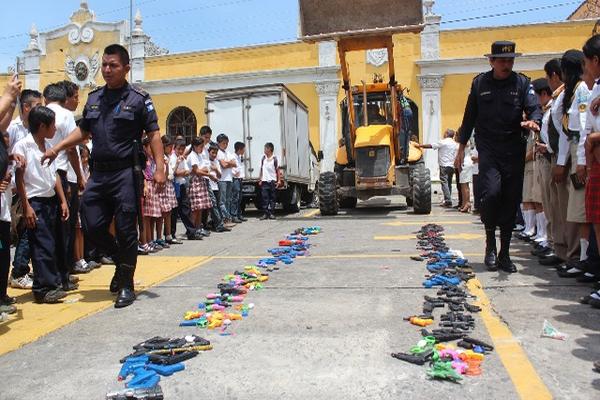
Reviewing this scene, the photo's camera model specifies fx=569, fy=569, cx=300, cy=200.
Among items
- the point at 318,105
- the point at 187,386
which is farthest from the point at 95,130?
the point at 318,105

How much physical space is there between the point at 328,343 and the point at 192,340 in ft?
2.79

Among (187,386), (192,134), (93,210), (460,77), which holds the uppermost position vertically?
(460,77)

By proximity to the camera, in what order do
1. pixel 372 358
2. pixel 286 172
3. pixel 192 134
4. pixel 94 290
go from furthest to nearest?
1. pixel 192 134
2. pixel 286 172
3. pixel 94 290
4. pixel 372 358

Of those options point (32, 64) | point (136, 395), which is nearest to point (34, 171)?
point (136, 395)

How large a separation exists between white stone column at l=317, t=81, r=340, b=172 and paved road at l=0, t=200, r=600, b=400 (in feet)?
61.2

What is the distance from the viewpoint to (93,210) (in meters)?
4.89

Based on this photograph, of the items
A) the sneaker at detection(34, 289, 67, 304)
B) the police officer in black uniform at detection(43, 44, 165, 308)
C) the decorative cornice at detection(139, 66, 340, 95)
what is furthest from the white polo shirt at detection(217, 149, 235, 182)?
the decorative cornice at detection(139, 66, 340, 95)

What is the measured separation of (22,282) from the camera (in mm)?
5676

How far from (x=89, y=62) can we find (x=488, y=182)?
86.6 ft

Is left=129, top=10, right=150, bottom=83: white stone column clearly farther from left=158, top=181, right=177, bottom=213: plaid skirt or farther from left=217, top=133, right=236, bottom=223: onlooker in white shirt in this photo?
left=158, top=181, right=177, bottom=213: plaid skirt

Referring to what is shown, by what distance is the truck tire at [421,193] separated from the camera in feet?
40.4

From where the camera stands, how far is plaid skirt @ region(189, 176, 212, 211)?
9555 mm

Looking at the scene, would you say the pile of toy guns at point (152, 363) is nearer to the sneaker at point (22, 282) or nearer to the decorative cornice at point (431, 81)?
the sneaker at point (22, 282)

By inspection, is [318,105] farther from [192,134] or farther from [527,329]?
[527,329]
